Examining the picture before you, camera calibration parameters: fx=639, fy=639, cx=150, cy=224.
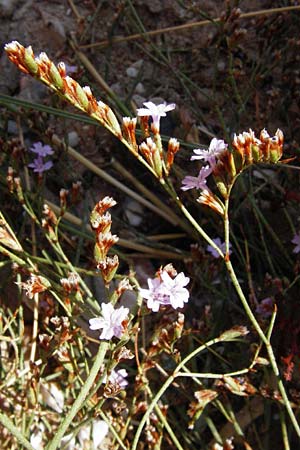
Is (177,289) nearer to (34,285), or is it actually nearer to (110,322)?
(110,322)

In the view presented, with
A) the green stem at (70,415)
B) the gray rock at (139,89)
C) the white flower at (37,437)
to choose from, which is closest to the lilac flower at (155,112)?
the green stem at (70,415)

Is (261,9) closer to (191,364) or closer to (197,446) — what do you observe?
(191,364)

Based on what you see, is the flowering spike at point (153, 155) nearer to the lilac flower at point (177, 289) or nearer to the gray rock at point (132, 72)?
the lilac flower at point (177, 289)

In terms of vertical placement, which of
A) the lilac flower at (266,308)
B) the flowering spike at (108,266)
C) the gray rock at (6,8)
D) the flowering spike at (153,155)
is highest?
the gray rock at (6,8)

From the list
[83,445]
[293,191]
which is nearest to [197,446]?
[83,445]

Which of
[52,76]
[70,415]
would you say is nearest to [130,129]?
[52,76]

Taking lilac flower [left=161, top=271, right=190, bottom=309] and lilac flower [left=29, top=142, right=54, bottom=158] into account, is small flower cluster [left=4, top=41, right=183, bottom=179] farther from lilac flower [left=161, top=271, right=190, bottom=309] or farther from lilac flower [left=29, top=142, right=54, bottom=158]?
lilac flower [left=29, top=142, right=54, bottom=158]
